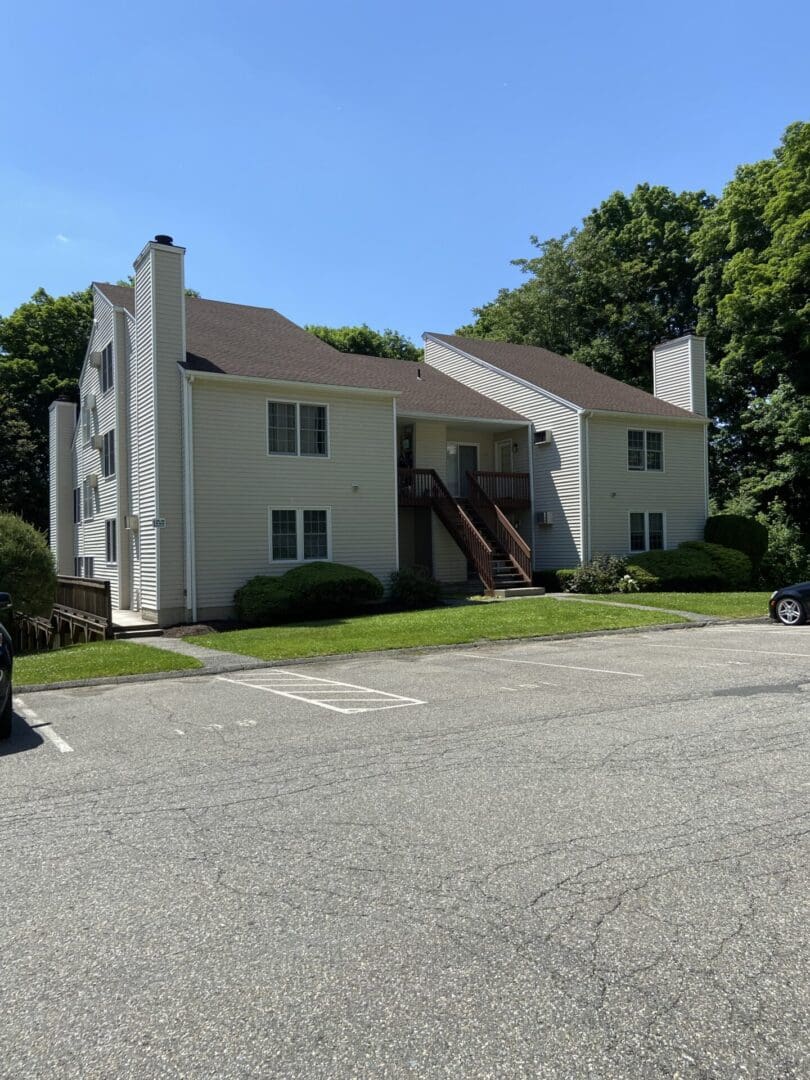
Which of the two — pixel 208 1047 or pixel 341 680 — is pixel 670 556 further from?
pixel 208 1047

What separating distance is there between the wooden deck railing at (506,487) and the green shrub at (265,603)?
9.64 meters

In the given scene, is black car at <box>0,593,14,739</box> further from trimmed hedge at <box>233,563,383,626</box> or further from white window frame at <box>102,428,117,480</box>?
white window frame at <box>102,428,117,480</box>

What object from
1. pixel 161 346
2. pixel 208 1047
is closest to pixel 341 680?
pixel 208 1047

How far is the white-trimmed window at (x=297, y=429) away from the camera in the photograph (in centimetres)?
2086

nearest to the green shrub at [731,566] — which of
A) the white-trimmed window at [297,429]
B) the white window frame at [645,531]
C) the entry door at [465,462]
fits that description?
the white window frame at [645,531]

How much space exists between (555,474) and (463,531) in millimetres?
4346

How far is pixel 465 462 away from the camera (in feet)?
92.2

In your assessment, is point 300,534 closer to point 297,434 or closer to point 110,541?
point 297,434

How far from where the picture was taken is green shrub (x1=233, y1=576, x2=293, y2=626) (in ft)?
61.1

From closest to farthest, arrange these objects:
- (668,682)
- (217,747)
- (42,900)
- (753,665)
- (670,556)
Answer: (42,900), (217,747), (668,682), (753,665), (670,556)

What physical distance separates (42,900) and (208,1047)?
5.38 feet

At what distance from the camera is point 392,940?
3365 millimetres

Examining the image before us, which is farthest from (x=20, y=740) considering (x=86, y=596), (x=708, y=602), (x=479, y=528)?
(x=479, y=528)

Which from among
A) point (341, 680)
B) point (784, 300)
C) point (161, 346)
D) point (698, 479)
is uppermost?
point (784, 300)
